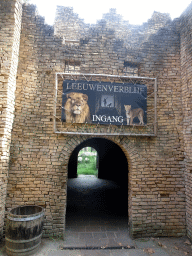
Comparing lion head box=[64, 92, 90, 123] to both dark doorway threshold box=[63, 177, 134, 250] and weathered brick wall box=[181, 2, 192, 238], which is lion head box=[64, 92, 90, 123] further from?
dark doorway threshold box=[63, 177, 134, 250]

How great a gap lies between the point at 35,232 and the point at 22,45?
503 centimetres

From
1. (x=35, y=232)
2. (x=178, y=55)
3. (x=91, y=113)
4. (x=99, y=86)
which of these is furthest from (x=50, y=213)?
(x=178, y=55)

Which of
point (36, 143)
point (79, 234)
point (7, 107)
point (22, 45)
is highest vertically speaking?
point (22, 45)

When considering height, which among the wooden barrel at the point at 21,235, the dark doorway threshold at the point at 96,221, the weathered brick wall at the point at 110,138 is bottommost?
the dark doorway threshold at the point at 96,221

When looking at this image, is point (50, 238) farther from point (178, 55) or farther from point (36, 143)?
point (178, 55)

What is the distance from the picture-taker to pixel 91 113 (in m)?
4.57

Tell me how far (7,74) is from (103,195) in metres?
6.54

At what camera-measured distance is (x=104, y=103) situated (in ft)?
15.2

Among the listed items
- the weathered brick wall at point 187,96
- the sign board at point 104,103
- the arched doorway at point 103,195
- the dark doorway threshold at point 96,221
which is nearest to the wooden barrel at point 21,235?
the dark doorway threshold at point 96,221

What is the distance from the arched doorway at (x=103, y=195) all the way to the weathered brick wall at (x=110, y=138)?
1367mm

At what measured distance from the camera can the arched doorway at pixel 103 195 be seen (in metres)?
5.55

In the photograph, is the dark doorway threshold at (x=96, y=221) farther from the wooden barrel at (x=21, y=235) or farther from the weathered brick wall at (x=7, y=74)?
the weathered brick wall at (x=7, y=74)

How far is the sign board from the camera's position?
455 cm

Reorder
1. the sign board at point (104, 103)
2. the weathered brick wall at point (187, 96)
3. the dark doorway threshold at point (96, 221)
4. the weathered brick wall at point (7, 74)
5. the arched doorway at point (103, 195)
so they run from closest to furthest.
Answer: the weathered brick wall at point (7, 74) → the dark doorway threshold at point (96, 221) → the weathered brick wall at point (187, 96) → the sign board at point (104, 103) → the arched doorway at point (103, 195)
